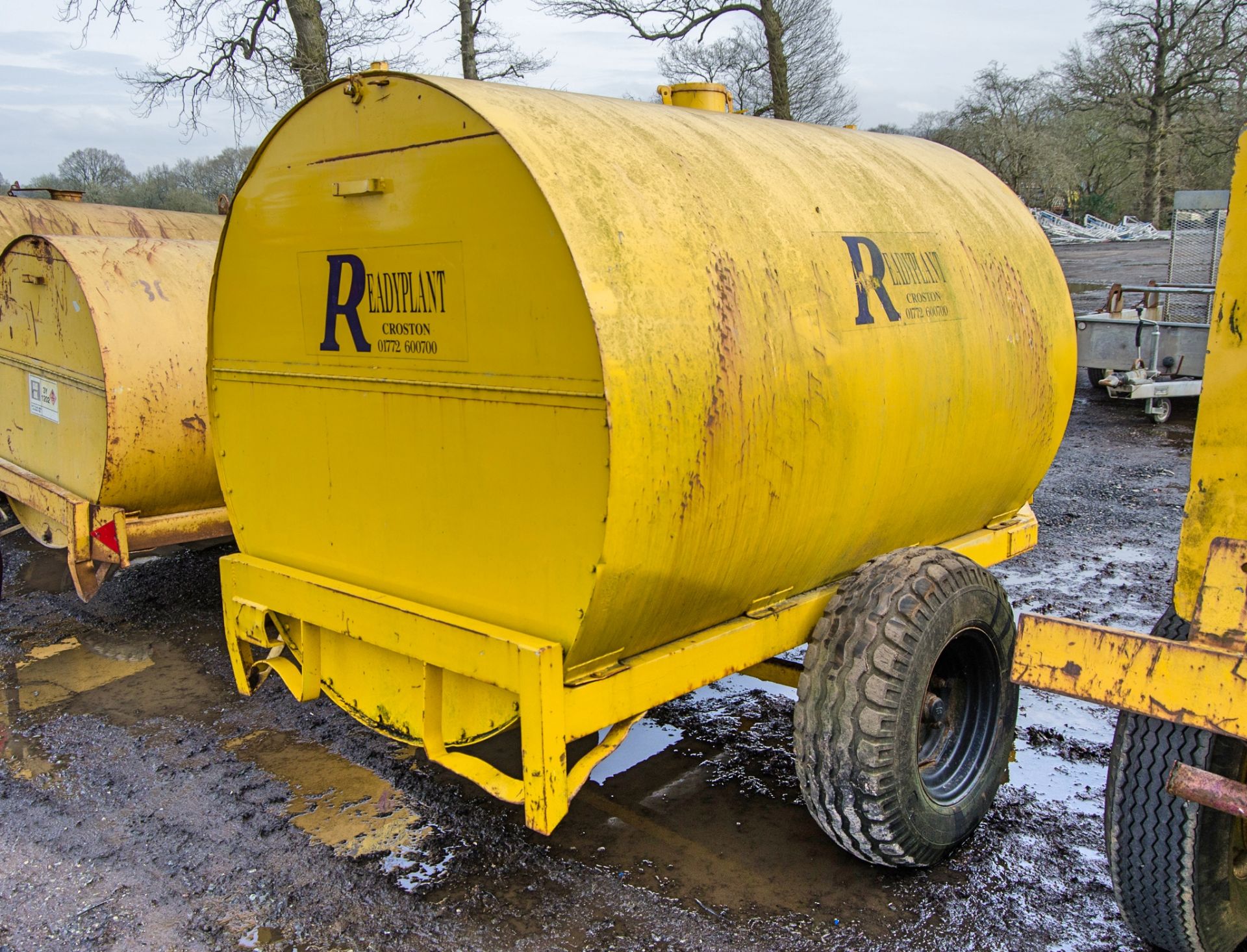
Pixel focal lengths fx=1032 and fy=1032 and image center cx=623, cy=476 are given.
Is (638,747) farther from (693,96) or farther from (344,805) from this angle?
(693,96)

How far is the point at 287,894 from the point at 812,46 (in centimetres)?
2714

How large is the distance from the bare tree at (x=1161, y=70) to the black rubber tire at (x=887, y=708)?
35.0 metres

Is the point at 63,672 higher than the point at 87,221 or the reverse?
the reverse

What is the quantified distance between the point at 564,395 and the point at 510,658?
79cm

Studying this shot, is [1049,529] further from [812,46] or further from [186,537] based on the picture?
[812,46]

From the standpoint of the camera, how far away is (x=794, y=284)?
136 inches

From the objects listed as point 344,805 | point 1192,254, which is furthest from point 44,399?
point 1192,254

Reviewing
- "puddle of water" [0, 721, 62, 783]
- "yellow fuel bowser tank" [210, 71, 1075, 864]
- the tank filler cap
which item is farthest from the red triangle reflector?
the tank filler cap

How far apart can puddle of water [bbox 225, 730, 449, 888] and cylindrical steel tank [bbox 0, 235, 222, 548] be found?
1.81 metres

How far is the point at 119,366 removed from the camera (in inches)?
224

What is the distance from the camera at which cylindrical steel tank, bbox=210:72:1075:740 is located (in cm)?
289

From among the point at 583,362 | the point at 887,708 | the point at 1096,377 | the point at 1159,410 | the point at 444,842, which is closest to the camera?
the point at 583,362

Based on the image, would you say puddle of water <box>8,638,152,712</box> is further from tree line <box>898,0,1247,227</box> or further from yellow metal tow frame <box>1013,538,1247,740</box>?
tree line <box>898,0,1247,227</box>

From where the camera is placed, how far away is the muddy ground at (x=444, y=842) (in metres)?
3.39
